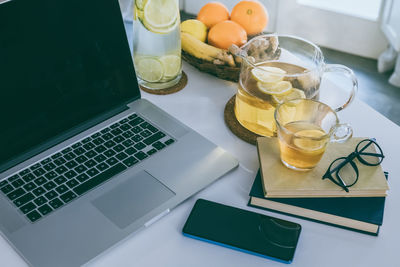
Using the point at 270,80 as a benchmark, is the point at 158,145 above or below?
below

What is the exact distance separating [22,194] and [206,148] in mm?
347

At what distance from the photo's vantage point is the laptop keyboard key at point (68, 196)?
0.74 m

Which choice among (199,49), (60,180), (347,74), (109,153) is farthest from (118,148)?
(347,74)

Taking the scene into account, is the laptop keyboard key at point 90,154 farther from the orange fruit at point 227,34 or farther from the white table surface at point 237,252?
the orange fruit at point 227,34

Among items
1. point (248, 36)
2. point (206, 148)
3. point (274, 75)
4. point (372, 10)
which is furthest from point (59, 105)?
point (372, 10)

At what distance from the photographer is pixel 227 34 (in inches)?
41.9

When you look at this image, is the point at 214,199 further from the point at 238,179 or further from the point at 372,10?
the point at 372,10

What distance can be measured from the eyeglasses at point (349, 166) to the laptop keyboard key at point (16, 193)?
0.52 meters

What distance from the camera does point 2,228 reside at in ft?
2.29

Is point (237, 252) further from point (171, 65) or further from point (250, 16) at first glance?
point (250, 16)

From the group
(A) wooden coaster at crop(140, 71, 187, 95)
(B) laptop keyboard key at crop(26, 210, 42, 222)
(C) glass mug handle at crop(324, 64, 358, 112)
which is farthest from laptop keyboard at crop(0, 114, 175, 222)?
(C) glass mug handle at crop(324, 64, 358, 112)

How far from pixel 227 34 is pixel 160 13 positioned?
0.21 metres

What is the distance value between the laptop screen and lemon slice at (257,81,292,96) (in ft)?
0.92

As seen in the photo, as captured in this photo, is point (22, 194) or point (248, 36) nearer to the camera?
→ point (22, 194)
